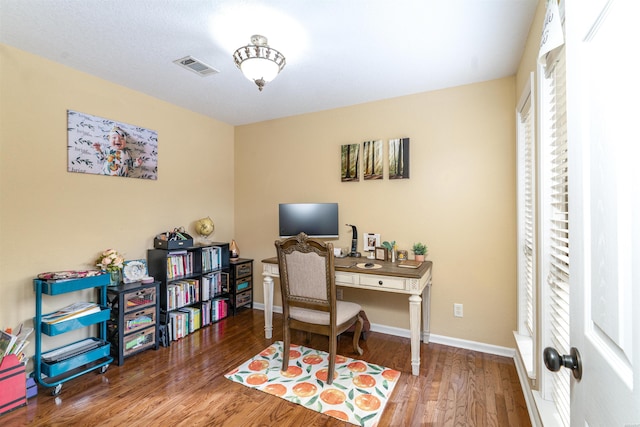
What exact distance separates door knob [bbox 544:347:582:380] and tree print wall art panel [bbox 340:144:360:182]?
2684mm

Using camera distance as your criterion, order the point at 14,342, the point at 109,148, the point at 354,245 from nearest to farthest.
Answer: the point at 14,342
the point at 109,148
the point at 354,245

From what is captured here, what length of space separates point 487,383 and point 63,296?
11.4ft

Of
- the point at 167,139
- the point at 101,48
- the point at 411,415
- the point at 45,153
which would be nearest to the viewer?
the point at 411,415

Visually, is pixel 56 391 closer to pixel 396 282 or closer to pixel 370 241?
pixel 396 282

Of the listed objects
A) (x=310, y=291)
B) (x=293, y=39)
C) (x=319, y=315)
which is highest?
(x=293, y=39)

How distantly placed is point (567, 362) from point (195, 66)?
9.58ft

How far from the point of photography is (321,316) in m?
2.36

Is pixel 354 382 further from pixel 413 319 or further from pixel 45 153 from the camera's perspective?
pixel 45 153

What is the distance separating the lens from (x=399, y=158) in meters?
3.08

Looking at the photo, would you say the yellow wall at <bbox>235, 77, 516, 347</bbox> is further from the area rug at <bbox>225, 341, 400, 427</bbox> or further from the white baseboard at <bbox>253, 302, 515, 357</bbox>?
the area rug at <bbox>225, 341, 400, 427</bbox>

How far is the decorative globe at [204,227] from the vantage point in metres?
3.60

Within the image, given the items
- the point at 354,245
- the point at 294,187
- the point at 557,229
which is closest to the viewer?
the point at 557,229

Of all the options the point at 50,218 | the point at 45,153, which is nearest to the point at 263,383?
the point at 50,218

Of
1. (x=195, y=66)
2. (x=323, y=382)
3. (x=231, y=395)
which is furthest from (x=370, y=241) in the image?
(x=195, y=66)
